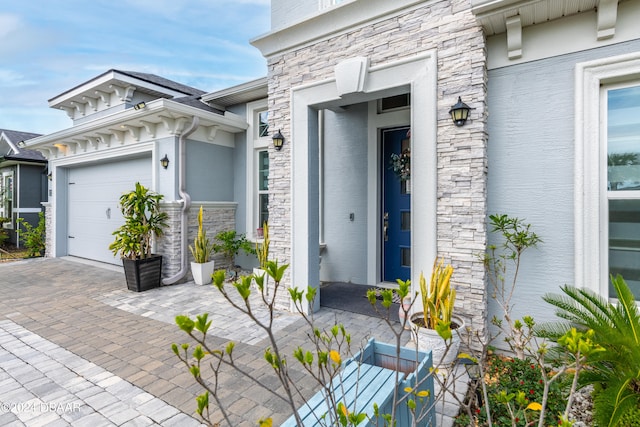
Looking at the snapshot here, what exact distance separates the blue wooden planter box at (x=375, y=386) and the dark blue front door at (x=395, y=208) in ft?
10.2

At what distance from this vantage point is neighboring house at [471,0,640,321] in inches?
107

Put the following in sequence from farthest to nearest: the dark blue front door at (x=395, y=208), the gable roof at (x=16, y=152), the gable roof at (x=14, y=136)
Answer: the gable roof at (x=14, y=136)
the gable roof at (x=16, y=152)
the dark blue front door at (x=395, y=208)

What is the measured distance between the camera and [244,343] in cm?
336

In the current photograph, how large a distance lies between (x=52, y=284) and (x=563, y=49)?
832 cm

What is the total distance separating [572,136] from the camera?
2854 millimetres

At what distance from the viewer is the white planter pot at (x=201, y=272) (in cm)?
573

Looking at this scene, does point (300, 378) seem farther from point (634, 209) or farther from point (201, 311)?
point (634, 209)

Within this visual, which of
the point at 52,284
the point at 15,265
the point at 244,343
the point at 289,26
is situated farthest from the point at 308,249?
the point at 15,265

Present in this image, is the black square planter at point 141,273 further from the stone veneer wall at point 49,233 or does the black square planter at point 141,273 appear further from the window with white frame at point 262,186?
the stone veneer wall at point 49,233

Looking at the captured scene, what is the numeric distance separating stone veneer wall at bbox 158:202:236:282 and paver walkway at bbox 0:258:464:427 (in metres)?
0.55

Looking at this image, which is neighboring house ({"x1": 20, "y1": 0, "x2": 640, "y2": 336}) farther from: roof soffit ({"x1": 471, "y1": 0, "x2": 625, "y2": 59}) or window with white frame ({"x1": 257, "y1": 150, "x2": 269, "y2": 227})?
window with white frame ({"x1": 257, "y1": 150, "x2": 269, "y2": 227})

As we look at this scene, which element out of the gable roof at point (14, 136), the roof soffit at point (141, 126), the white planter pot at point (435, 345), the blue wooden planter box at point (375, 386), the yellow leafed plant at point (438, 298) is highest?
the gable roof at point (14, 136)

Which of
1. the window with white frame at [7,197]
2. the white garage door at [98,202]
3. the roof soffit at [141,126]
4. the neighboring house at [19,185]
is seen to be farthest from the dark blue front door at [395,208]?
the window with white frame at [7,197]

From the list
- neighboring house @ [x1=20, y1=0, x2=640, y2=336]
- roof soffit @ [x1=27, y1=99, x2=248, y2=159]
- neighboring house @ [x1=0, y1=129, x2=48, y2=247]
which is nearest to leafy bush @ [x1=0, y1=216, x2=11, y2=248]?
neighboring house @ [x1=0, y1=129, x2=48, y2=247]
